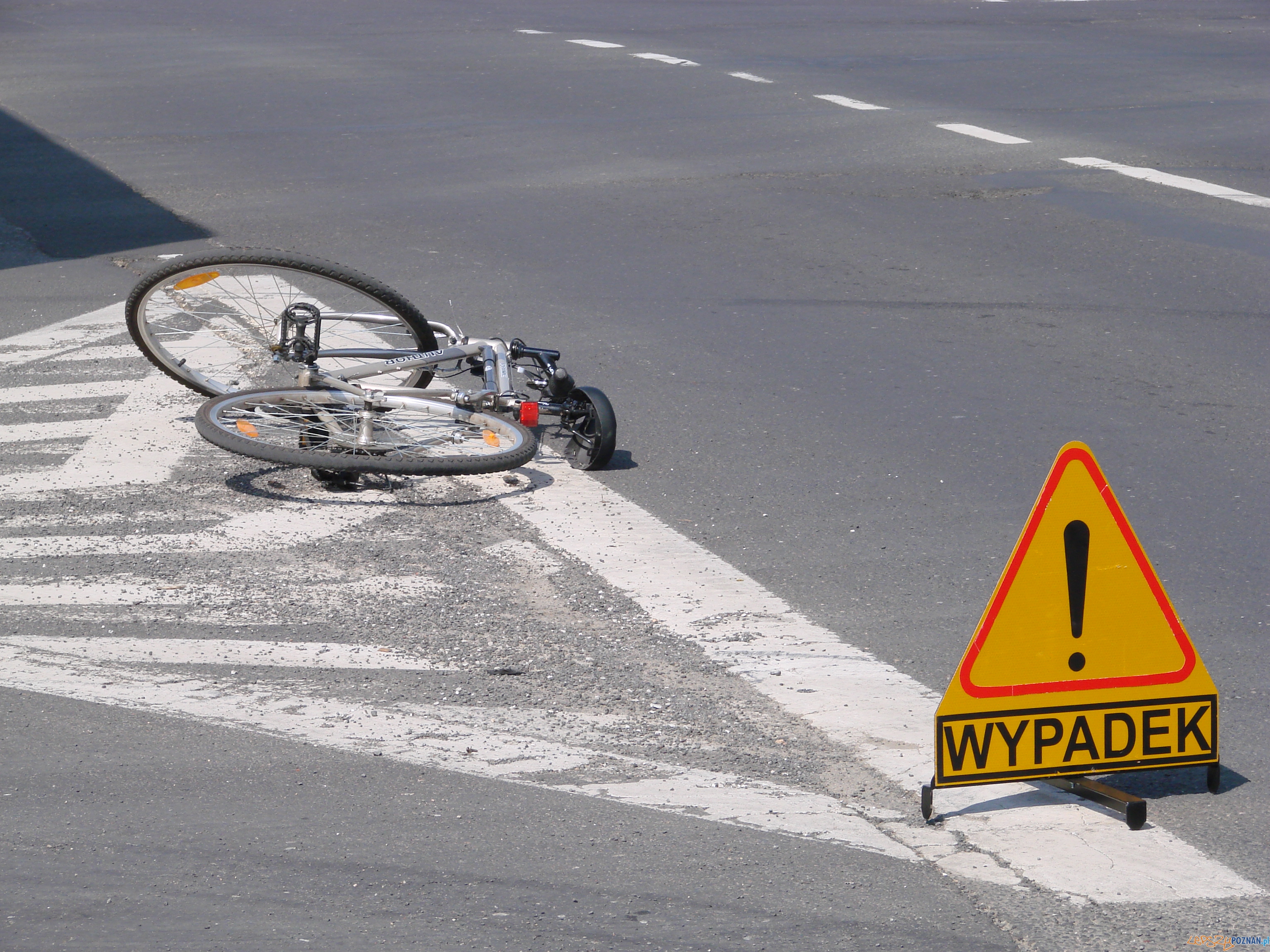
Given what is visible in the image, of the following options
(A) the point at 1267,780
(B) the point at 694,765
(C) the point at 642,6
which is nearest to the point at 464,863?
(B) the point at 694,765

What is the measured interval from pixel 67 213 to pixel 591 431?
7.19 meters

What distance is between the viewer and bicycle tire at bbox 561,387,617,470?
6.80 metres

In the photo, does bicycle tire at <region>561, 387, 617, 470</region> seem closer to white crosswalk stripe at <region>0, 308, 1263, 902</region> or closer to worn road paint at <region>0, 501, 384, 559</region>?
white crosswalk stripe at <region>0, 308, 1263, 902</region>

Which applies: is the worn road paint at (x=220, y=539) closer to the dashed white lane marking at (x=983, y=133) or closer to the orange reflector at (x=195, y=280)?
the orange reflector at (x=195, y=280)

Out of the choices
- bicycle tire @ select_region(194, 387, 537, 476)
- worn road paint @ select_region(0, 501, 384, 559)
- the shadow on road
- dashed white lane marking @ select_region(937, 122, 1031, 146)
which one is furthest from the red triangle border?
dashed white lane marking @ select_region(937, 122, 1031, 146)

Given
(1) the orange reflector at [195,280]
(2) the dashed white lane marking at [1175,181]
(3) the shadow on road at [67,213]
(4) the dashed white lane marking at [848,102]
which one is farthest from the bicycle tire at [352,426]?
(4) the dashed white lane marking at [848,102]

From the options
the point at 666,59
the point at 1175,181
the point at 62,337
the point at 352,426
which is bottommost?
the point at 62,337

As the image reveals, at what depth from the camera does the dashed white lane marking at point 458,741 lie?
4078 millimetres

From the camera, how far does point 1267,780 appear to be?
429 cm

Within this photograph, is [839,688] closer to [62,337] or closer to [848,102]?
[62,337]

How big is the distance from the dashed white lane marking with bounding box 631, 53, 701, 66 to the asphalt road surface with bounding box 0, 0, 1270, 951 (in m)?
6.63

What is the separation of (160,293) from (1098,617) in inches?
196

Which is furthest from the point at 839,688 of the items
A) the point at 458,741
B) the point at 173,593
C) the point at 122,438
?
the point at 122,438

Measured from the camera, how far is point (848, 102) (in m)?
17.7
